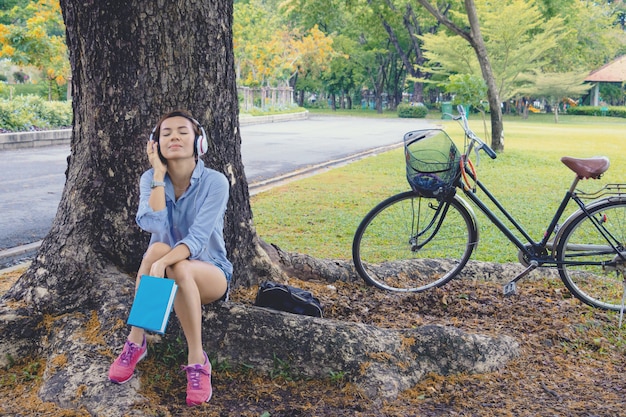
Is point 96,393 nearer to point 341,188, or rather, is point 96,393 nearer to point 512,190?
point 341,188

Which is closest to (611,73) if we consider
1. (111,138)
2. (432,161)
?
(432,161)

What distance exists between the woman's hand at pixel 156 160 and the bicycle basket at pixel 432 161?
1.91 metres

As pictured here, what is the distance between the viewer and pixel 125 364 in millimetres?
3186

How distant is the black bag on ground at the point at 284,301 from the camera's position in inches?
147

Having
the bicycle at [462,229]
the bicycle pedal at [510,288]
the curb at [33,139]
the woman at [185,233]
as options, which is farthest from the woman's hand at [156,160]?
the curb at [33,139]

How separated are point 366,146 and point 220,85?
16040mm

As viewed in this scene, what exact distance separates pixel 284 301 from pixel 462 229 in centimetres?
171

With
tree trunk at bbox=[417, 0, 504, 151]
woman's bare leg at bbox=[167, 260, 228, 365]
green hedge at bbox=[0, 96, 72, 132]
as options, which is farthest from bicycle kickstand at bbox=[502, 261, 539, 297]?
green hedge at bbox=[0, 96, 72, 132]

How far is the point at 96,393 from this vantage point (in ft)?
10.3

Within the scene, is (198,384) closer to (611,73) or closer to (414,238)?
(414,238)

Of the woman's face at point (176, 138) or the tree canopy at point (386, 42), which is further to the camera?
the tree canopy at point (386, 42)

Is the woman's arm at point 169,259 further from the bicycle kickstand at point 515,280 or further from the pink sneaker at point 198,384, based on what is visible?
the bicycle kickstand at point 515,280

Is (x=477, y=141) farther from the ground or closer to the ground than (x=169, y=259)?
farther from the ground

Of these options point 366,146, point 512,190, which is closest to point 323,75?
point 366,146
